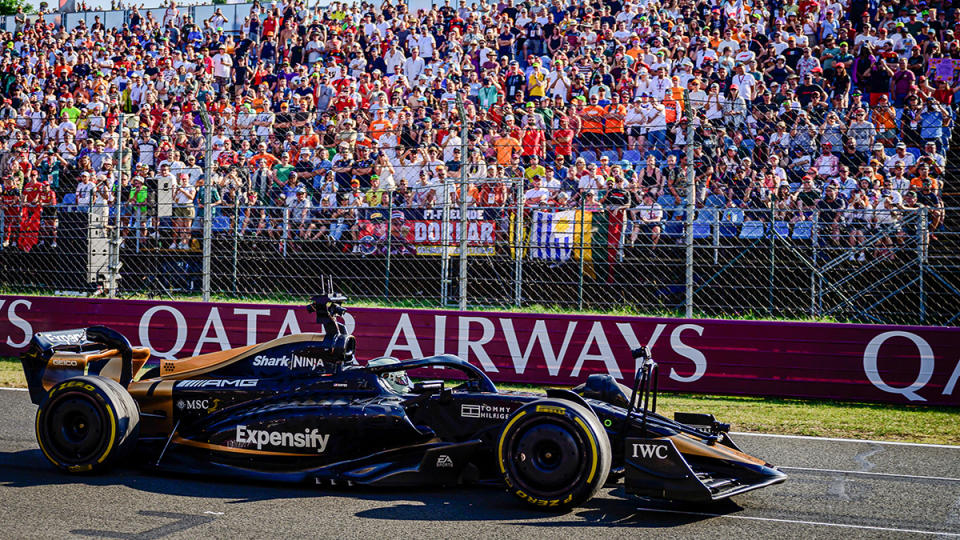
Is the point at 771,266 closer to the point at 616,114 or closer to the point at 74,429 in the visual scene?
the point at 616,114

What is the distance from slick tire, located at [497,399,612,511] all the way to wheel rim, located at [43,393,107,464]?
2.72 meters

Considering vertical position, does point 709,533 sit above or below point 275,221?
below

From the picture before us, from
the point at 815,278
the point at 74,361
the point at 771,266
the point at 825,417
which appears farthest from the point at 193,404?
the point at 815,278

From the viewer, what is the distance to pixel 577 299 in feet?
41.3

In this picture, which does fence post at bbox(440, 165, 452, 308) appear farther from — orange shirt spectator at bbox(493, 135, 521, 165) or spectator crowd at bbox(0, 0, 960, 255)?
orange shirt spectator at bbox(493, 135, 521, 165)

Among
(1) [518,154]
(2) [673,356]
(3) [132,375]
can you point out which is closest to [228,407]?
(3) [132,375]

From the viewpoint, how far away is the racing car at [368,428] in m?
5.70

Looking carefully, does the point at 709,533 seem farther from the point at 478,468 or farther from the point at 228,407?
the point at 228,407

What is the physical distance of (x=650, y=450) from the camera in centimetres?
557

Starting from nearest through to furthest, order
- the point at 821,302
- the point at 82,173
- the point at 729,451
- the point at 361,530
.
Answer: the point at 361,530, the point at 729,451, the point at 821,302, the point at 82,173

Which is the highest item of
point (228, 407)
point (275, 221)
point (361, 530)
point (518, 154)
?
point (518, 154)

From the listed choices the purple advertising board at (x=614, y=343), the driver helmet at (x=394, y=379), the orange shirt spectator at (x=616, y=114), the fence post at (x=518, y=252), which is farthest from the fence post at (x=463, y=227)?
the driver helmet at (x=394, y=379)

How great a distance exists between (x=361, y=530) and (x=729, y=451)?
88.9 inches

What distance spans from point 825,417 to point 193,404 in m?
6.01
